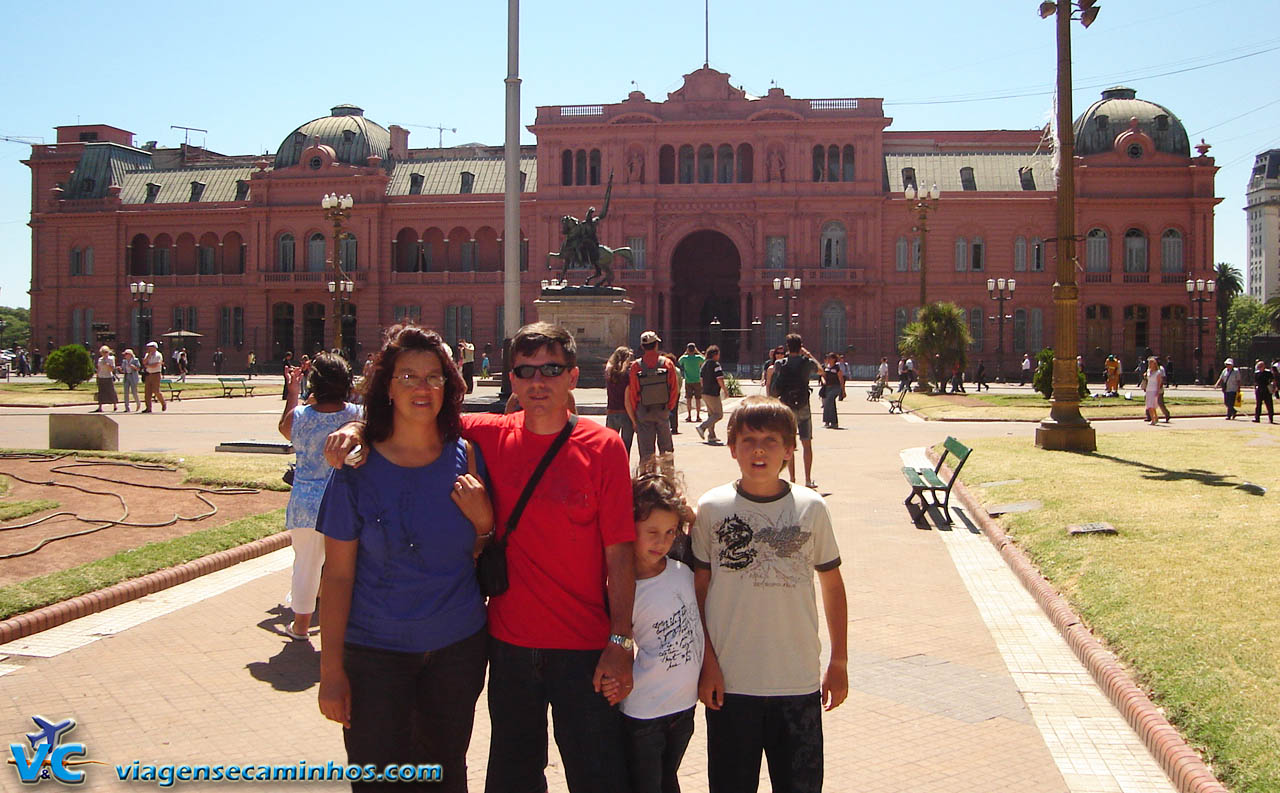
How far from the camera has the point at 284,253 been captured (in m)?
67.6

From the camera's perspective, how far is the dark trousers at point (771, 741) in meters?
4.19

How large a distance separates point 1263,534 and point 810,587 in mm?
7760

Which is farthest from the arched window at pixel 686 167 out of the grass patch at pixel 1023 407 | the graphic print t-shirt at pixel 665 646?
the graphic print t-shirt at pixel 665 646

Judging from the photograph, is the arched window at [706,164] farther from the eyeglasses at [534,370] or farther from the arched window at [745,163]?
the eyeglasses at [534,370]

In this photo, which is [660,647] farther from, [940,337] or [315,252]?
[315,252]

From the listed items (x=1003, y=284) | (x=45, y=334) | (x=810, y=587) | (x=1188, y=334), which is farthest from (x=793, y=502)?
(x=45, y=334)

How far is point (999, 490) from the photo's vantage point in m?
13.9

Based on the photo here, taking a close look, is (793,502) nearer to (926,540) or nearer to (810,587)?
(810,587)

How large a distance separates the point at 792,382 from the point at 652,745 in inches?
421

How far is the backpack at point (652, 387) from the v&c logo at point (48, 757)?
358 inches

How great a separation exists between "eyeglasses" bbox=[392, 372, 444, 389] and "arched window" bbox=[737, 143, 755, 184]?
5971 centimetres

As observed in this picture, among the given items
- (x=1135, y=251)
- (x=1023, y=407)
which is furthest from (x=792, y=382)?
(x=1135, y=251)

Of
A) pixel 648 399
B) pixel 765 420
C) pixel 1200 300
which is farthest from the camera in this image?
pixel 1200 300

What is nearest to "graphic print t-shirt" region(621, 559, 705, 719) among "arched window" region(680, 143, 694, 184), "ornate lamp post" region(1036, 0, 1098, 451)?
"ornate lamp post" region(1036, 0, 1098, 451)
